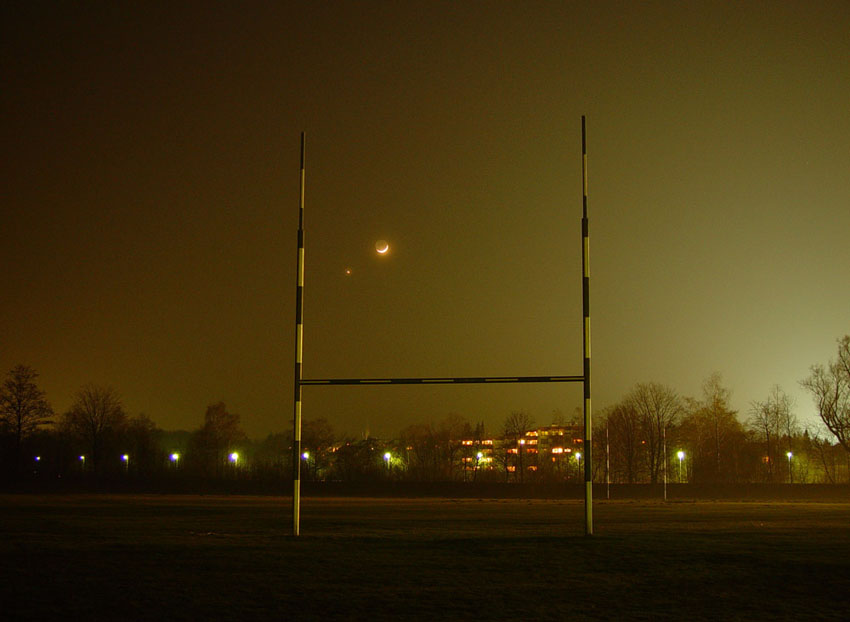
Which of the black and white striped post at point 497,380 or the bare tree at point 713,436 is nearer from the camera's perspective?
the black and white striped post at point 497,380

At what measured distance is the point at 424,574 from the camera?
34.6 feet

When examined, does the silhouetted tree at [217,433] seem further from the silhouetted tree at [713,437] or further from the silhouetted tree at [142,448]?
the silhouetted tree at [713,437]

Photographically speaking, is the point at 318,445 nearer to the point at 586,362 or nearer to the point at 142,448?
the point at 142,448

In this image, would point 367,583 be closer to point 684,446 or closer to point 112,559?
point 112,559

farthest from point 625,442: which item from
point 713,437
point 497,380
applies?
point 497,380

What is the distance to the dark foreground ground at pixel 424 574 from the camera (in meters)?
8.30

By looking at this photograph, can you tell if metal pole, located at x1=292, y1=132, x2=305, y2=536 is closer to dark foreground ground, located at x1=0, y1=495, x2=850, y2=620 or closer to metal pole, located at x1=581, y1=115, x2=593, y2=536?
dark foreground ground, located at x1=0, y1=495, x2=850, y2=620

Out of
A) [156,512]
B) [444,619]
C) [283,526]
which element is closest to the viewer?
[444,619]

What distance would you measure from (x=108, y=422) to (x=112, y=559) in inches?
2780

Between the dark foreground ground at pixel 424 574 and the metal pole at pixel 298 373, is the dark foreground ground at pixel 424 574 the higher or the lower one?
the lower one

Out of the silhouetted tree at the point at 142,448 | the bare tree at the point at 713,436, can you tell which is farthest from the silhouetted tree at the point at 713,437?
the silhouetted tree at the point at 142,448

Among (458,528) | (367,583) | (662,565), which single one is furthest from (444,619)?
(458,528)

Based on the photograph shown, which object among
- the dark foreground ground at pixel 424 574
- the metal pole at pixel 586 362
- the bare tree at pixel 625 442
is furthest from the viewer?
the bare tree at pixel 625 442

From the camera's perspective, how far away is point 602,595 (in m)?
9.12
